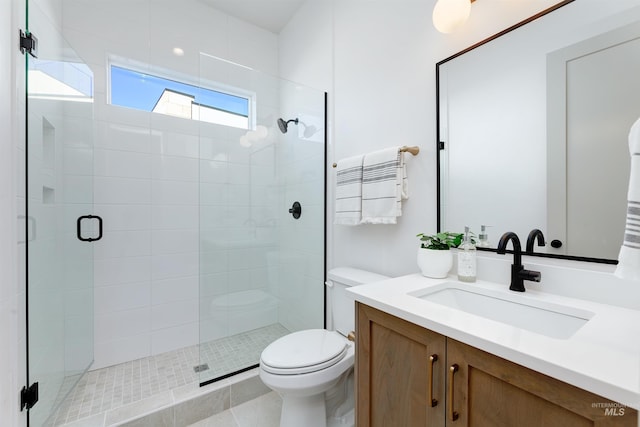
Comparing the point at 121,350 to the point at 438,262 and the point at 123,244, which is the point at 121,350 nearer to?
the point at 123,244

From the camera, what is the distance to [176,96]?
222 cm

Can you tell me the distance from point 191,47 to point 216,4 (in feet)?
1.38

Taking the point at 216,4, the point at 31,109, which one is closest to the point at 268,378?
the point at 31,109

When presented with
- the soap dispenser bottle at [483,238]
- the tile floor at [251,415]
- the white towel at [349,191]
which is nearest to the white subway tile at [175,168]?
the white towel at [349,191]

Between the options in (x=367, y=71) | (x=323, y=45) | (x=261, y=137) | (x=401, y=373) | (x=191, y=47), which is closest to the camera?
(x=401, y=373)

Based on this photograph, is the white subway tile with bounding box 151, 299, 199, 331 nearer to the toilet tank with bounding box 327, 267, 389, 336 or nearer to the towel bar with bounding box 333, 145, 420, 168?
the toilet tank with bounding box 327, 267, 389, 336

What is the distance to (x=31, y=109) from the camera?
1207mm

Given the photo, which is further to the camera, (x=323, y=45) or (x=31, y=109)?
(x=323, y=45)

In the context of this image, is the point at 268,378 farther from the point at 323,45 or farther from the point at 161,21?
the point at 161,21

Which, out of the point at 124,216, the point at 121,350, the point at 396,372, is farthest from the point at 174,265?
the point at 396,372

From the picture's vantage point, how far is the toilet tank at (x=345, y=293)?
59.1 inches

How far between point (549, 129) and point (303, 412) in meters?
1.57

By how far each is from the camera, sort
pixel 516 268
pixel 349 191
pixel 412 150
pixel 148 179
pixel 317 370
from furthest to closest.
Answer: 1. pixel 148 179
2. pixel 349 191
3. pixel 412 150
4. pixel 317 370
5. pixel 516 268

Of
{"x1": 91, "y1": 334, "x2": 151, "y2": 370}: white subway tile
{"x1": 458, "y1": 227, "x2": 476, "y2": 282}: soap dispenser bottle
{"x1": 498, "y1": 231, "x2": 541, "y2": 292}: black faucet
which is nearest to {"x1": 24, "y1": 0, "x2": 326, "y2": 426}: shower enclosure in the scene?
{"x1": 91, "y1": 334, "x2": 151, "y2": 370}: white subway tile
